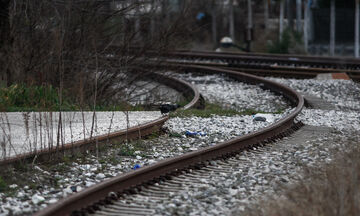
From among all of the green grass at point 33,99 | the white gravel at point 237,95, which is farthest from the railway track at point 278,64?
the green grass at point 33,99

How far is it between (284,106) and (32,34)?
238 inches

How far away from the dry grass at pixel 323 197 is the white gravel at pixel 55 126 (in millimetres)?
3036

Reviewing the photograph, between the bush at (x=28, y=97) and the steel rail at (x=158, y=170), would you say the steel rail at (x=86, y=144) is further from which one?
the bush at (x=28, y=97)

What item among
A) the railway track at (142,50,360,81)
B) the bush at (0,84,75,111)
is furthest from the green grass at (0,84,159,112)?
the railway track at (142,50,360,81)

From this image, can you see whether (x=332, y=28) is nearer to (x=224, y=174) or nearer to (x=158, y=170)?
(x=224, y=174)

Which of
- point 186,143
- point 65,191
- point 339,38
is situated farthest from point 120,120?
point 339,38

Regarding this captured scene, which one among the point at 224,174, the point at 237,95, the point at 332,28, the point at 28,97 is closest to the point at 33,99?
the point at 28,97

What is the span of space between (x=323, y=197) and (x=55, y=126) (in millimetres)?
5246

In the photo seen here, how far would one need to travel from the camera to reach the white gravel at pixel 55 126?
7.88 m

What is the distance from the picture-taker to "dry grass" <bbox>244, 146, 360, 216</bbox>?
473 centimetres

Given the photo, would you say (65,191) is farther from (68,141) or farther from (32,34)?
(32,34)

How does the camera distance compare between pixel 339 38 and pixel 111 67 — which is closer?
pixel 111 67

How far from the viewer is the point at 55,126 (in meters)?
9.36

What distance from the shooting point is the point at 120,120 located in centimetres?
1012
